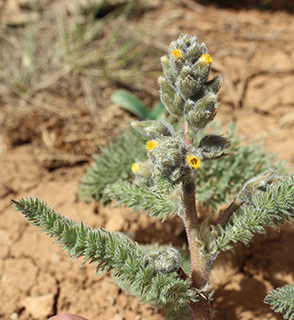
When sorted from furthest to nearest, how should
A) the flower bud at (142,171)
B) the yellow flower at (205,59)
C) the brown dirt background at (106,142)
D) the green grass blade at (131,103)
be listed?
the green grass blade at (131,103)
the brown dirt background at (106,142)
the flower bud at (142,171)
the yellow flower at (205,59)

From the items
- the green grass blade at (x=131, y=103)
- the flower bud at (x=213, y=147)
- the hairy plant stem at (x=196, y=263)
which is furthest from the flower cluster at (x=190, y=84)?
the green grass blade at (x=131, y=103)

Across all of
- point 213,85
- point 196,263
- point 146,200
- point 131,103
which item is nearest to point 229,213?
point 196,263

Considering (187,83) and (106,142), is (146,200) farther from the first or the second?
(106,142)

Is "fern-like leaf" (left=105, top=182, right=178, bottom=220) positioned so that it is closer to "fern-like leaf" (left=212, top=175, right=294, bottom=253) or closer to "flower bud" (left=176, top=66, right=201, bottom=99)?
"fern-like leaf" (left=212, top=175, right=294, bottom=253)

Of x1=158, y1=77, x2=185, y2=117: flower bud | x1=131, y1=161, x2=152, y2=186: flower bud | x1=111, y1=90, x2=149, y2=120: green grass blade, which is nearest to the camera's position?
x1=158, y1=77, x2=185, y2=117: flower bud

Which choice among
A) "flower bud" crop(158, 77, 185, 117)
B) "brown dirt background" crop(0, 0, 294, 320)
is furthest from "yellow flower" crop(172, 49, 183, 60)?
"brown dirt background" crop(0, 0, 294, 320)

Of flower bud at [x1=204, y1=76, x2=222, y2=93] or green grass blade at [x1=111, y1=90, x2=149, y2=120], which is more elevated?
green grass blade at [x1=111, y1=90, x2=149, y2=120]

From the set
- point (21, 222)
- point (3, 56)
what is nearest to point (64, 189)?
point (21, 222)

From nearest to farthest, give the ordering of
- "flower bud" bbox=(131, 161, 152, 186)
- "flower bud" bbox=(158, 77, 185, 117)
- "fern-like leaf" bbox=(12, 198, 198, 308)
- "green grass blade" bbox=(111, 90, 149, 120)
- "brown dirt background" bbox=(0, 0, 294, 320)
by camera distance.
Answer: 1. "fern-like leaf" bbox=(12, 198, 198, 308)
2. "flower bud" bbox=(158, 77, 185, 117)
3. "flower bud" bbox=(131, 161, 152, 186)
4. "brown dirt background" bbox=(0, 0, 294, 320)
5. "green grass blade" bbox=(111, 90, 149, 120)

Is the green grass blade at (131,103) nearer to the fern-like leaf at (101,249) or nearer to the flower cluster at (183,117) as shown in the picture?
the flower cluster at (183,117)
